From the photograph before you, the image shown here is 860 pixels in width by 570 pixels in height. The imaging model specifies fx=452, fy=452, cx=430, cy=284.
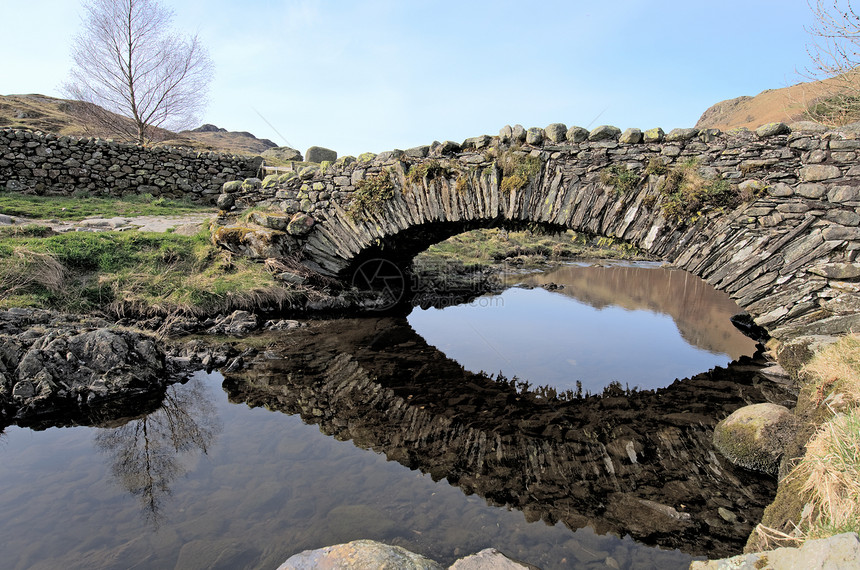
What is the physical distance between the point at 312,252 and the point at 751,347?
9.07 metres

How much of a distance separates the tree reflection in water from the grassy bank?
4.24 meters

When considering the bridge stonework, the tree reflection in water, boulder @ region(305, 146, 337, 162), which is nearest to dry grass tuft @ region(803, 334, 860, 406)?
the bridge stonework

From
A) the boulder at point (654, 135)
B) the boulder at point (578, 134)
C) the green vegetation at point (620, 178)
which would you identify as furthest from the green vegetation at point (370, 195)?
the boulder at point (654, 135)

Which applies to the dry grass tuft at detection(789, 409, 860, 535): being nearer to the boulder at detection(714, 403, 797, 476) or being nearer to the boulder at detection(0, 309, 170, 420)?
the boulder at detection(714, 403, 797, 476)

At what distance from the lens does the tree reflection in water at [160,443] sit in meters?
3.87

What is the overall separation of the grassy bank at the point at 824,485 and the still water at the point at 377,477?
1.78 feet

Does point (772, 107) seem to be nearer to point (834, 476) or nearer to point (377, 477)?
point (834, 476)

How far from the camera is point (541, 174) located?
26.5 ft

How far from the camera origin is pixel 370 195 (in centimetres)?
952

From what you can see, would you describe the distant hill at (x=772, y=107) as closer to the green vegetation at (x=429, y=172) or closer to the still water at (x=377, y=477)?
the green vegetation at (x=429, y=172)

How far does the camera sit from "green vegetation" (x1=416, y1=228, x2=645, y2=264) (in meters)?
19.4

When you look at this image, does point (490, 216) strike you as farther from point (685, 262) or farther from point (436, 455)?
point (436, 455)

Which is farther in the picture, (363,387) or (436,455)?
(363,387)

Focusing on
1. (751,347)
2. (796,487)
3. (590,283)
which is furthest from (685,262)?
(590,283)
